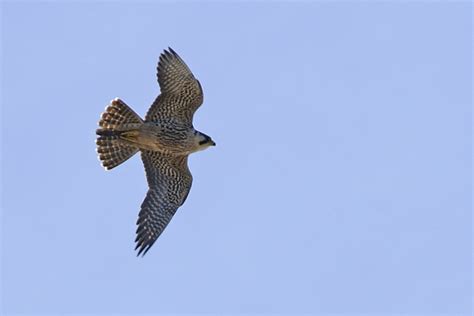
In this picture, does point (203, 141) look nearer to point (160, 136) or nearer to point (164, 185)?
point (160, 136)

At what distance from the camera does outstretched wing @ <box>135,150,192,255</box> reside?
2381cm

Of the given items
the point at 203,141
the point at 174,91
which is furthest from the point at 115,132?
the point at 203,141

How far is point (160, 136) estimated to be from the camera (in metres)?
23.5

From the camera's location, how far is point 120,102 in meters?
23.6

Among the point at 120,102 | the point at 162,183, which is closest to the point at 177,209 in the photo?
the point at 162,183

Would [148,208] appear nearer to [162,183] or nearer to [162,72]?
[162,183]

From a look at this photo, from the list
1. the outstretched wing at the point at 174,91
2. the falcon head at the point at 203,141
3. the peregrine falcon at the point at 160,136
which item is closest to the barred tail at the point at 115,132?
the peregrine falcon at the point at 160,136

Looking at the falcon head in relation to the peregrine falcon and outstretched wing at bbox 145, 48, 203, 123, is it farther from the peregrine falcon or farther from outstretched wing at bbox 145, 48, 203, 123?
outstretched wing at bbox 145, 48, 203, 123

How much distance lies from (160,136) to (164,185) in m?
0.93

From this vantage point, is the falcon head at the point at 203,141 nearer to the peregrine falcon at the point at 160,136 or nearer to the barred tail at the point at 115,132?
the peregrine falcon at the point at 160,136

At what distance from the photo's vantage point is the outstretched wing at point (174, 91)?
76.7 feet

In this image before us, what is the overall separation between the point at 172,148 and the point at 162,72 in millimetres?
1211

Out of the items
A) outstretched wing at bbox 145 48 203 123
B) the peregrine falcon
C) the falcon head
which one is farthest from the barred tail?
the falcon head

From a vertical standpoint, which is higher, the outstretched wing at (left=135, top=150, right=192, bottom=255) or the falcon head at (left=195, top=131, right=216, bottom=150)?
the falcon head at (left=195, top=131, right=216, bottom=150)
